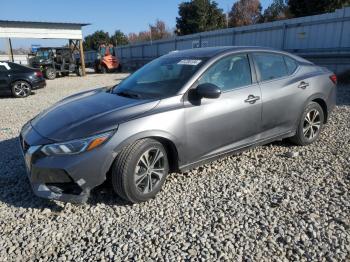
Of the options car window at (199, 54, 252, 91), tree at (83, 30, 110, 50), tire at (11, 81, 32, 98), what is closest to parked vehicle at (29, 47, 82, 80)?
tire at (11, 81, 32, 98)

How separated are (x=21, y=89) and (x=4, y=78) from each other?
2.28 ft

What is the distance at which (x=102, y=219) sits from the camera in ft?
10.3

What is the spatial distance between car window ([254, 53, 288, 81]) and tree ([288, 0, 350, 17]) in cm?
2391

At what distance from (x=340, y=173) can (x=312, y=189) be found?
64cm

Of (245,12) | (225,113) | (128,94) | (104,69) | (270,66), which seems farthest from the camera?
(245,12)

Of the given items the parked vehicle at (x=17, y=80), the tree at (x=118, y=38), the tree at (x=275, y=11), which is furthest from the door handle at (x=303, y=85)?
the tree at (x=118, y=38)

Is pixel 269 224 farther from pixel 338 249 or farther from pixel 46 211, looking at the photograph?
pixel 46 211

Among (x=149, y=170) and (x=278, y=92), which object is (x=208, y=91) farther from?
(x=278, y=92)

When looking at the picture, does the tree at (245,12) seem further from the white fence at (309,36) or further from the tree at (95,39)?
the white fence at (309,36)

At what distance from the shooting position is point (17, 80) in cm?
1209

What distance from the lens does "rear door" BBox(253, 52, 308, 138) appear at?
4.14 metres

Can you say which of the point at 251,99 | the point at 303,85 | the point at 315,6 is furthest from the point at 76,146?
the point at 315,6

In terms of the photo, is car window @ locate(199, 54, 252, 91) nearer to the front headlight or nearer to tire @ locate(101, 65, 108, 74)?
the front headlight

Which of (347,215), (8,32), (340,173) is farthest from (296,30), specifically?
(8,32)
